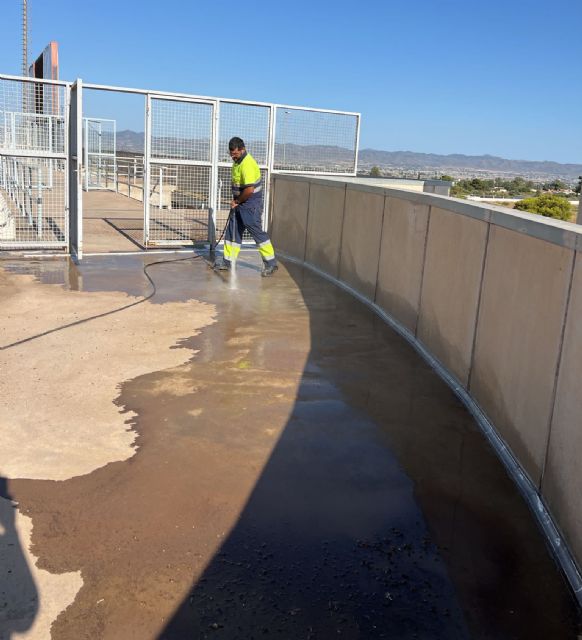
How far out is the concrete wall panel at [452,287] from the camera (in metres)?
5.38

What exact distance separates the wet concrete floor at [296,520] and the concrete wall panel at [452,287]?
41cm

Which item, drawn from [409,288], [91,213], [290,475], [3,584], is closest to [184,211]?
[91,213]

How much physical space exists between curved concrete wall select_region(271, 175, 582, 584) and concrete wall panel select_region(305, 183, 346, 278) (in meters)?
0.73

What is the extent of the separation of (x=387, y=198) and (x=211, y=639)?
6.05 metres

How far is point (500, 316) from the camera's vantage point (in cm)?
475

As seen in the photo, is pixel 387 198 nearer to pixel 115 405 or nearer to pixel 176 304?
pixel 176 304

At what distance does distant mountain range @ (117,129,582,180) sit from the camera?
41.7ft

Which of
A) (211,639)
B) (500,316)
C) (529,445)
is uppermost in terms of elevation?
(500,316)

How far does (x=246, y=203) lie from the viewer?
1020 centimetres

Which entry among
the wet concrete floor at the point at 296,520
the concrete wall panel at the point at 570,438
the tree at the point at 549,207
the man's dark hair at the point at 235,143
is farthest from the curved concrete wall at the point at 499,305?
the tree at the point at 549,207

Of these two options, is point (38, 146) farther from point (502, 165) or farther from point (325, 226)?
point (502, 165)

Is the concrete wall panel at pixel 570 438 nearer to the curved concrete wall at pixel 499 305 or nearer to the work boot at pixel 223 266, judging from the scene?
the curved concrete wall at pixel 499 305

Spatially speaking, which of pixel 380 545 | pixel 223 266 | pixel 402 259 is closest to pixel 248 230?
pixel 223 266

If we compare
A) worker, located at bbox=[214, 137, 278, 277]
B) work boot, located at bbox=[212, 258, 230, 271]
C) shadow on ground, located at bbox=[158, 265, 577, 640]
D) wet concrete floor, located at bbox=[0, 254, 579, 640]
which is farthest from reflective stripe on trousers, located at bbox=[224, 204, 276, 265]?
shadow on ground, located at bbox=[158, 265, 577, 640]
